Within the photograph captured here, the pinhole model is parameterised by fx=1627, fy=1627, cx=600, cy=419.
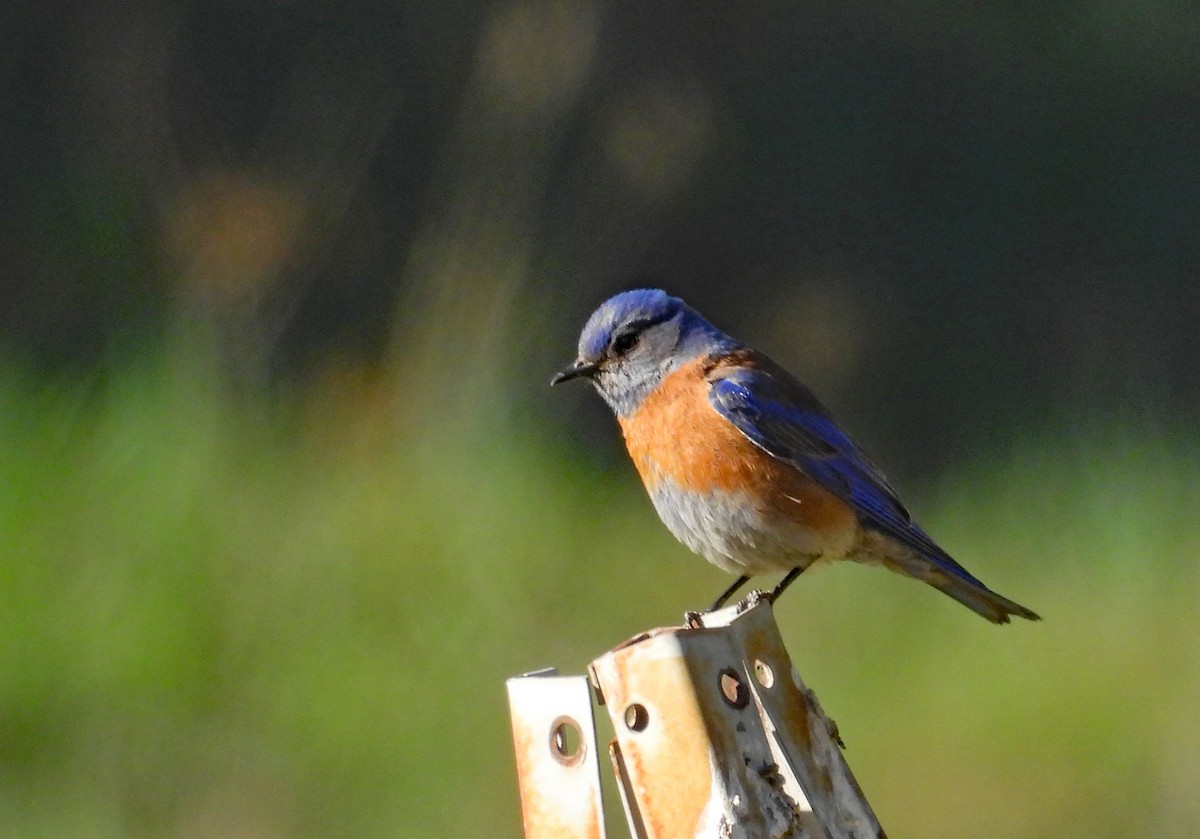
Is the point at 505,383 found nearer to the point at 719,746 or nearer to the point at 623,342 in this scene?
the point at 623,342

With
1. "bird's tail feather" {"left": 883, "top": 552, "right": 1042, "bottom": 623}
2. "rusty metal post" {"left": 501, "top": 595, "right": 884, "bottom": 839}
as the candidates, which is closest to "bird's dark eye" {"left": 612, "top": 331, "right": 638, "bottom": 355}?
"bird's tail feather" {"left": 883, "top": 552, "right": 1042, "bottom": 623}

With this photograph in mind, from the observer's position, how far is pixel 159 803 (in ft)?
12.9

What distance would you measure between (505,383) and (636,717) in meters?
2.80

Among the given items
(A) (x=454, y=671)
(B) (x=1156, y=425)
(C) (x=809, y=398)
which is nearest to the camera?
(C) (x=809, y=398)

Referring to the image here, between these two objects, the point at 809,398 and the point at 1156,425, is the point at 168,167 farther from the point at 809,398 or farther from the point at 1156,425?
the point at 1156,425

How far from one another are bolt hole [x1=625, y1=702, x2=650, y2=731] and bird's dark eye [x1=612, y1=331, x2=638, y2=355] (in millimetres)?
1842

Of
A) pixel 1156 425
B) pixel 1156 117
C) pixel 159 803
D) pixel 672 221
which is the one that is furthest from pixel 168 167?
pixel 1156 117

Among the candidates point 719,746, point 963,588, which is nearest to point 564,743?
point 719,746

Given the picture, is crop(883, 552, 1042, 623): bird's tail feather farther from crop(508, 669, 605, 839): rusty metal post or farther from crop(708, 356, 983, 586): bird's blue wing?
crop(508, 669, 605, 839): rusty metal post

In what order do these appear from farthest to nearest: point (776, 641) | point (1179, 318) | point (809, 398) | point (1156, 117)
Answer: point (1156, 117), point (1179, 318), point (809, 398), point (776, 641)

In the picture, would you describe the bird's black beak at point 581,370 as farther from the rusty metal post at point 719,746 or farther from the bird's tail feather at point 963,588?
the rusty metal post at point 719,746

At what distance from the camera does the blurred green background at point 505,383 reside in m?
4.21

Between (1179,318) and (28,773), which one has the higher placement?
(1179,318)

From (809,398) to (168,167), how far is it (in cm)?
244
